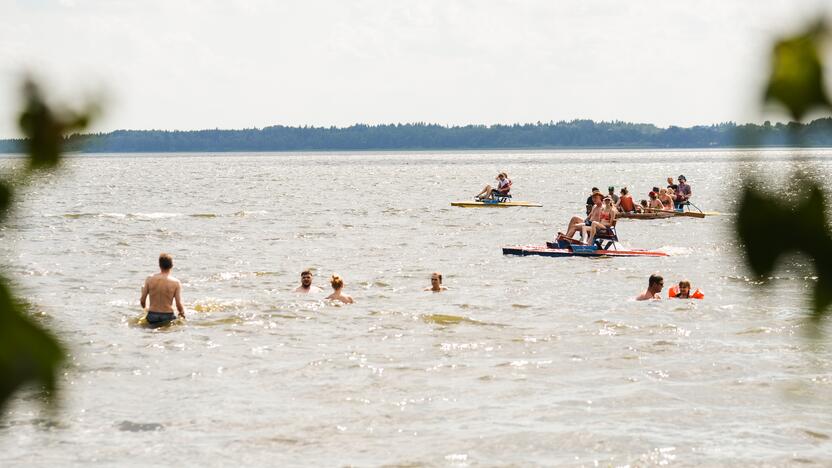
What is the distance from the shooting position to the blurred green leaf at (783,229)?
115 cm

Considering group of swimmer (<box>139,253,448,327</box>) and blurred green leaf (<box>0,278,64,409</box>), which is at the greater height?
blurred green leaf (<box>0,278,64,409</box>)

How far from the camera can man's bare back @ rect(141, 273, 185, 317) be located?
19.9m

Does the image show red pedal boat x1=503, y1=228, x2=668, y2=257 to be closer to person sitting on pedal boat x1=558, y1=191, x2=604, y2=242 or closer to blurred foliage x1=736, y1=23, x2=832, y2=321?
person sitting on pedal boat x1=558, y1=191, x2=604, y2=242

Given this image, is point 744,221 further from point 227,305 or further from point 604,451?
point 227,305

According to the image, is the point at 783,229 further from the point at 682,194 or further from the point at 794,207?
the point at 682,194

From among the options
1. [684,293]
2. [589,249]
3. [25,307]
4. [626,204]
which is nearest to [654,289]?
[684,293]

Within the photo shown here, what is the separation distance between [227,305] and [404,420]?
34.6 ft

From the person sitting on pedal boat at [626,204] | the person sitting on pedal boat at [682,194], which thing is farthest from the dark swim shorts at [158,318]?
the person sitting on pedal boat at [682,194]

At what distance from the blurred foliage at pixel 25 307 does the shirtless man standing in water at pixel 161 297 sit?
62.8ft

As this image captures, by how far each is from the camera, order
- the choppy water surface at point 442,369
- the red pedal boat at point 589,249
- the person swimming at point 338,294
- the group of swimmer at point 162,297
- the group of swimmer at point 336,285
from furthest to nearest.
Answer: the red pedal boat at point 589,249 < the person swimming at point 338,294 < the group of swimmer at point 336,285 < the group of swimmer at point 162,297 < the choppy water surface at point 442,369

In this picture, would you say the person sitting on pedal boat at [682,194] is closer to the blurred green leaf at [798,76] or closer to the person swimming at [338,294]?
the person swimming at [338,294]

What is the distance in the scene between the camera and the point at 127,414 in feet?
46.4

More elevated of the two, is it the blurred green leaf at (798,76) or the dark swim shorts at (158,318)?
the blurred green leaf at (798,76)

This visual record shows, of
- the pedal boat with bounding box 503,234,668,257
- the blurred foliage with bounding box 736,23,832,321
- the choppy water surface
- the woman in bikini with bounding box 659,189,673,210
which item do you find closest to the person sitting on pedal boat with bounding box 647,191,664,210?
the woman in bikini with bounding box 659,189,673,210
